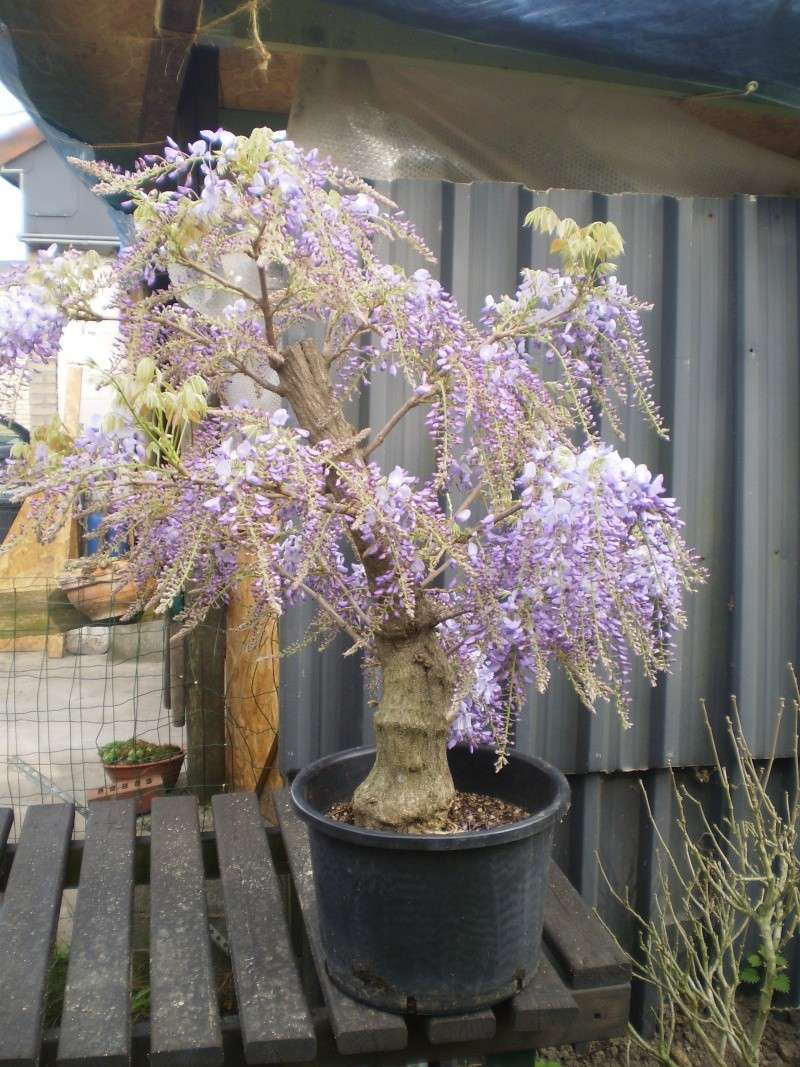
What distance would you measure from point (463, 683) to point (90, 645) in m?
6.30

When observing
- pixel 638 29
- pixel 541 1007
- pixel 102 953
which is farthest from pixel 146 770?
pixel 638 29

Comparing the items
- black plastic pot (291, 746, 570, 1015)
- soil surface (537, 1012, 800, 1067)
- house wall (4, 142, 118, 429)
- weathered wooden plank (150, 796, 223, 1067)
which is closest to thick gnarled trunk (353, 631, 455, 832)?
black plastic pot (291, 746, 570, 1015)

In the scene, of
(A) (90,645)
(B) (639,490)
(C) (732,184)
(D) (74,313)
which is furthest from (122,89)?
(A) (90,645)

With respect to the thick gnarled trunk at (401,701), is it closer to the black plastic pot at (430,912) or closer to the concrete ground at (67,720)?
the black plastic pot at (430,912)

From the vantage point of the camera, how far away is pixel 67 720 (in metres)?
5.04

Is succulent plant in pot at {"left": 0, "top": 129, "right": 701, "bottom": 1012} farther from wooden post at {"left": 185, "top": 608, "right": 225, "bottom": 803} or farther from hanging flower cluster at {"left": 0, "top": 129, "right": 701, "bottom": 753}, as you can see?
wooden post at {"left": 185, "top": 608, "right": 225, "bottom": 803}

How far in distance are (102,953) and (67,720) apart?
154 inches

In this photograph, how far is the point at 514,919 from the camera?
52.0 inches

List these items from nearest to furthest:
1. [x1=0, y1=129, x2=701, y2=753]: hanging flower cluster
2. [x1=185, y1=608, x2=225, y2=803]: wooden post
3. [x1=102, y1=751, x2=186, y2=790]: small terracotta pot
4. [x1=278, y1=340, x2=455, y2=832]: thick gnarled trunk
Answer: [x1=0, y1=129, x2=701, y2=753]: hanging flower cluster → [x1=278, y1=340, x2=455, y2=832]: thick gnarled trunk → [x1=185, y1=608, x2=225, y2=803]: wooden post → [x1=102, y1=751, x2=186, y2=790]: small terracotta pot

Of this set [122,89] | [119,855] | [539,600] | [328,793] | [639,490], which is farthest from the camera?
[122,89]

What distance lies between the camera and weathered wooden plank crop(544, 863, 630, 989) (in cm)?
141

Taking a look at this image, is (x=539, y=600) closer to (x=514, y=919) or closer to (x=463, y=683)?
(x=463, y=683)

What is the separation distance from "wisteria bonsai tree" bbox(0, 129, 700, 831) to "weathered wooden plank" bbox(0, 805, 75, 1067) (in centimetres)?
58

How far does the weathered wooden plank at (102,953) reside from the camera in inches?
47.1
